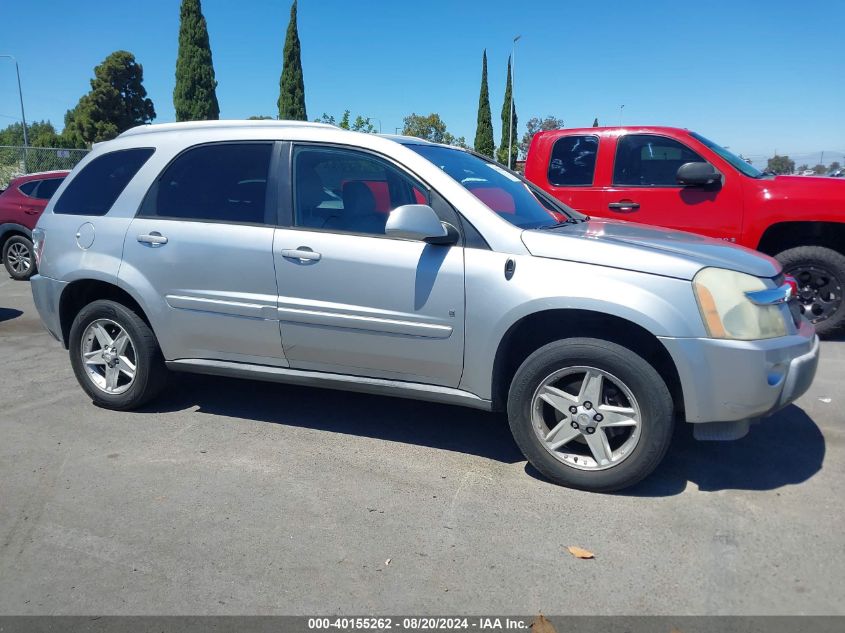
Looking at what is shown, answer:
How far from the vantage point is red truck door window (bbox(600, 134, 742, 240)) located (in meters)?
6.74

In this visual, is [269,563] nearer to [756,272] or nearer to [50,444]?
[50,444]

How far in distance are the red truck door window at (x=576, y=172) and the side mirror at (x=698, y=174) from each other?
34.7 inches

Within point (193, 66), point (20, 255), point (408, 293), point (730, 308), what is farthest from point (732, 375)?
point (193, 66)

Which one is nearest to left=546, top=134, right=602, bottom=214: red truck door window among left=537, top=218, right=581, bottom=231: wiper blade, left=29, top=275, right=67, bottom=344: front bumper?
left=537, top=218, right=581, bottom=231: wiper blade

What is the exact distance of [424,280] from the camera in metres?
3.75

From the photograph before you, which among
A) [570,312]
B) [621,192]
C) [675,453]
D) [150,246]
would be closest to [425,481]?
[570,312]

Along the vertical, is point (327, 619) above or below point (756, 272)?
below

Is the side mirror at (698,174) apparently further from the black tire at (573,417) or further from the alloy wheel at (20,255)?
the alloy wheel at (20,255)

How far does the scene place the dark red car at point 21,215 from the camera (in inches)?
440

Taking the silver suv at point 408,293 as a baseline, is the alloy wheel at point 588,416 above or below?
below

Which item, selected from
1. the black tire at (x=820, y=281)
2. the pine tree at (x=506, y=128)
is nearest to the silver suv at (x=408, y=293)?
the black tire at (x=820, y=281)

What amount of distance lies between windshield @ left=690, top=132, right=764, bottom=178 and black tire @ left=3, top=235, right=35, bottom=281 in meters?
10.1

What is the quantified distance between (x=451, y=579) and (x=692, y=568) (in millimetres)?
1011

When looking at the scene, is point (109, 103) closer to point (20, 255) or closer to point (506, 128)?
point (506, 128)
